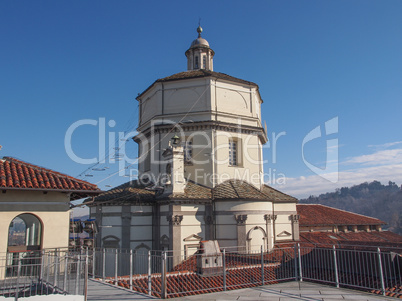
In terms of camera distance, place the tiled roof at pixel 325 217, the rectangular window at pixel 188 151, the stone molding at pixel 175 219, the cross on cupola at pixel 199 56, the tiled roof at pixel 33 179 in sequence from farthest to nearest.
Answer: the tiled roof at pixel 325 217 < the cross on cupola at pixel 199 56 < the rectangular window at pixel 188 151 < the stone molding at pixel 175 219 < the tiled roof at pixel 33 179

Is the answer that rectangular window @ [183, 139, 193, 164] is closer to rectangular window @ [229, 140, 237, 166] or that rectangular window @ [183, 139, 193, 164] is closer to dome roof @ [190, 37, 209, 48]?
rectangular window @ [229, 140, 237, 166]

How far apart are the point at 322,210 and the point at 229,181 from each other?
67.8 ft

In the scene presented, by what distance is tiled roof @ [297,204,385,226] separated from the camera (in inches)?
1345

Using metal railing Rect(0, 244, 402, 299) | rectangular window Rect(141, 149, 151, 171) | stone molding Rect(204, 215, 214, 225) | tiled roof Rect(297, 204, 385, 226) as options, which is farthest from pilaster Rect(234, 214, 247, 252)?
tiled roof Rect(297, 204, 385, 226)

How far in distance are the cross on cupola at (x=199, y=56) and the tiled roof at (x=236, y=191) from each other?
1194cm

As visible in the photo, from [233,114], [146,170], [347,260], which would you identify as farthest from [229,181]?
[347,260]

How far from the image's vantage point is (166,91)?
24.5 meters

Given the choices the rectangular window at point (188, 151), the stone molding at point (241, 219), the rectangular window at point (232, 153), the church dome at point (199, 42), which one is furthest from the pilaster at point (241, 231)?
the church dome at point (199, 42)

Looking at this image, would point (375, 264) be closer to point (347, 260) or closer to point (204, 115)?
point (347, 260)

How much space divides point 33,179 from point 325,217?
105 feet

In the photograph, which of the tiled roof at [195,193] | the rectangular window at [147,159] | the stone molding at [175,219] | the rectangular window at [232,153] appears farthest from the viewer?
the rectangular window at [147,159]

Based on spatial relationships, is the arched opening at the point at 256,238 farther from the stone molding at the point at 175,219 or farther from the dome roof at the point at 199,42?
the dome roof at the point at 199,42

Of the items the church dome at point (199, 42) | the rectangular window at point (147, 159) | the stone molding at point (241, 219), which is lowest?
the stone molding at point (241, 219)

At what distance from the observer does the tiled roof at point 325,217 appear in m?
34.2
